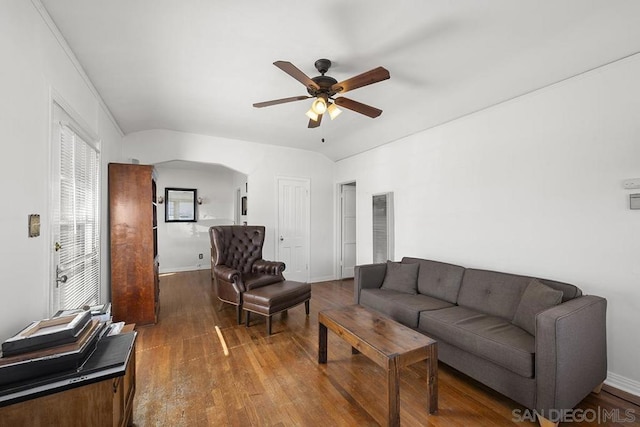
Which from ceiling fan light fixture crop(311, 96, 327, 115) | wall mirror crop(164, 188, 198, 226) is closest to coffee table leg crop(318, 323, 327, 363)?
ceiling fan light fixture crop(311, 96, 327, 115)

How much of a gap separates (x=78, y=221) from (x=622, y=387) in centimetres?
465

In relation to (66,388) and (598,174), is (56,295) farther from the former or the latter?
(598,174)

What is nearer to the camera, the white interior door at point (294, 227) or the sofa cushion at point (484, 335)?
the sofa cushion at point (484, 335)

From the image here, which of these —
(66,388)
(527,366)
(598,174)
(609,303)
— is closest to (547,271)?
(609,303)

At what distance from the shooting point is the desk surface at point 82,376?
3.42ft

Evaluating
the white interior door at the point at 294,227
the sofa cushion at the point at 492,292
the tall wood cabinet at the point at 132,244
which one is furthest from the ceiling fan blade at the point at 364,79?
the white interior door at the point at 294,227

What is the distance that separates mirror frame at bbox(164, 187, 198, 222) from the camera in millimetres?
6439

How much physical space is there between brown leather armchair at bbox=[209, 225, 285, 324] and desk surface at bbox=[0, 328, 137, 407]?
6.43 ft

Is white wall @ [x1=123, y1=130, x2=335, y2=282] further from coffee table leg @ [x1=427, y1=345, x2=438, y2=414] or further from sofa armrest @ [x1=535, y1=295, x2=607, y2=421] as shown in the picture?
sofa armrest @ [x1=535, y1=295, x2=607, y2=421]

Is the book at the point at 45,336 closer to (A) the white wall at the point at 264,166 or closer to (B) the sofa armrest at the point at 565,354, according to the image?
(B) the sofa armrest at the point at 565,354

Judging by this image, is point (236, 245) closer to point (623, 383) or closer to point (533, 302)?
point (533, 302)

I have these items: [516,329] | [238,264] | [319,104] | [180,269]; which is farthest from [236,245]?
[516,329]

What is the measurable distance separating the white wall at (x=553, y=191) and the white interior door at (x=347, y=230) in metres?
2.16

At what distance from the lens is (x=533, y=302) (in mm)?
2078
